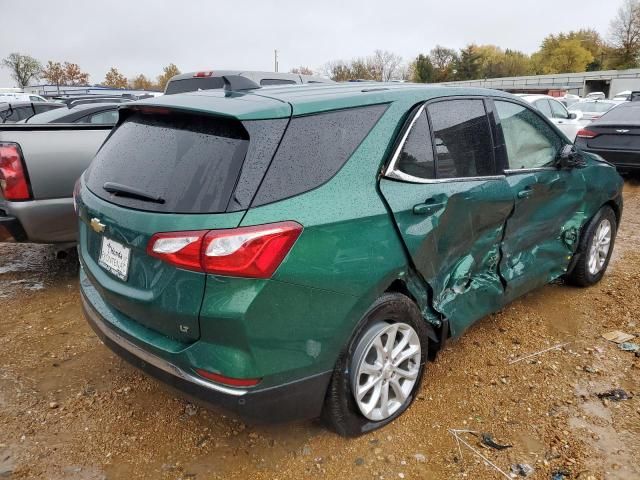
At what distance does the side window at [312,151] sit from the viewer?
196 centimetres

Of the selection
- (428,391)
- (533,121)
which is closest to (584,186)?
(533,121)

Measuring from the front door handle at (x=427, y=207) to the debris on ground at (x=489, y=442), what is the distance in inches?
45.5

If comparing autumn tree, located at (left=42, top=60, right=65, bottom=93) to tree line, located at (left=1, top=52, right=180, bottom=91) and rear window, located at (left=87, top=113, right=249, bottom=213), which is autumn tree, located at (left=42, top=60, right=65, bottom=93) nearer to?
tree line, located at (left=1, top=52, right=180, bottom=91)

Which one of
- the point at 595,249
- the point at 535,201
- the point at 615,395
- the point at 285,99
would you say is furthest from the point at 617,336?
the point at 285,99

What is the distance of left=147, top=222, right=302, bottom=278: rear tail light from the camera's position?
1.84 metres

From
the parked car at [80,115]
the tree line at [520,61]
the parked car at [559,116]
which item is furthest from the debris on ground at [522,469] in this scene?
the tree line at [520,61]

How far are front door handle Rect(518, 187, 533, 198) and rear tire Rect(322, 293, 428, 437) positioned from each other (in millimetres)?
1150

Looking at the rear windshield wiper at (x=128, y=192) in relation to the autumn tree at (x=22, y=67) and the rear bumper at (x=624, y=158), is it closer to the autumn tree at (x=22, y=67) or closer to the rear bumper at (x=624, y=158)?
the rear bumper at (x=624, y=158)

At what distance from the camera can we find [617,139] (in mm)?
8234

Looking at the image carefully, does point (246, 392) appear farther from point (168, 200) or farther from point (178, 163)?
point (178, 163)

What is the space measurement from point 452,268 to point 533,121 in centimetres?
144

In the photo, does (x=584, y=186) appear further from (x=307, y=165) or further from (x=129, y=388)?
(x=129, y=388)

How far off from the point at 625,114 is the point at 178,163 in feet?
29.8

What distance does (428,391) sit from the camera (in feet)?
9.45
